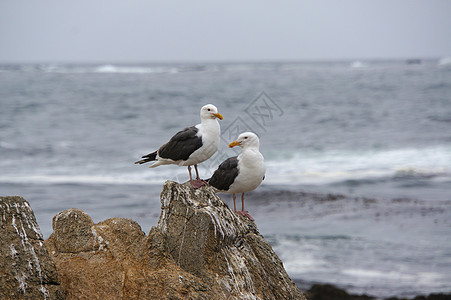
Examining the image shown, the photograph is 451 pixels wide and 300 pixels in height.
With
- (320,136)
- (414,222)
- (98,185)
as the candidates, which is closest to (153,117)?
(320,136)

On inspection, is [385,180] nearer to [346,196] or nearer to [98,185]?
[346,196]

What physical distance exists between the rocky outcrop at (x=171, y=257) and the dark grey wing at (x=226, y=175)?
4.80ft

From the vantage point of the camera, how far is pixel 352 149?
24562 millimetres

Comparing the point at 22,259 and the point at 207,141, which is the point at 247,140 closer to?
the point at 207,141

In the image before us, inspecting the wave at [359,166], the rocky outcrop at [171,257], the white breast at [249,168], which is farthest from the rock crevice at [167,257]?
the wave at [359,166]

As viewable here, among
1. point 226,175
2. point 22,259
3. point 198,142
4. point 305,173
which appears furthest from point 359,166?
point 22,259

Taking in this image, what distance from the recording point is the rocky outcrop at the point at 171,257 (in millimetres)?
4445

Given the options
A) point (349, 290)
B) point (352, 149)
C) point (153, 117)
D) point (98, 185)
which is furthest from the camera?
point (153, 117)

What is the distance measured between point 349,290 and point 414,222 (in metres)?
4.55

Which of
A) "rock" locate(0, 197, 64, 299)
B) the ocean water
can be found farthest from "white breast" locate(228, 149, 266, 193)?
the ocean water

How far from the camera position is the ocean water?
11328 millimetres

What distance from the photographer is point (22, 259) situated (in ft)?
13.8

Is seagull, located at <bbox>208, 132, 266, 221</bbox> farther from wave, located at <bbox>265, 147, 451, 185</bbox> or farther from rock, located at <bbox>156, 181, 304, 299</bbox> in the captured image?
wave, located at <bbox>265, 147, 451, 185</bbox>

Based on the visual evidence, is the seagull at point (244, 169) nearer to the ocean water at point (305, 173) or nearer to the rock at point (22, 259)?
the rock at point (22, 259)
